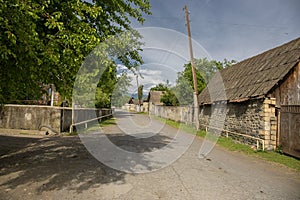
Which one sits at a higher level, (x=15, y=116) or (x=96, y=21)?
(x=96, y=21)

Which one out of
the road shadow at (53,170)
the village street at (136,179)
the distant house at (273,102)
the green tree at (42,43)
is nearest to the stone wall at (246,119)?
the distant house at (273,102)

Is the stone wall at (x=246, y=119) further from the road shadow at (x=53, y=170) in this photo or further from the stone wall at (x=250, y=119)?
the road shadow at (x=53, y=170)

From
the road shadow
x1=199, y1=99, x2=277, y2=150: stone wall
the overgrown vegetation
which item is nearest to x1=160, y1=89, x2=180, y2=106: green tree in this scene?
the overgrown vegetation

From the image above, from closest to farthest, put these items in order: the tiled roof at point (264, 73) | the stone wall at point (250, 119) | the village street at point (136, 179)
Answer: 1. the village street at point (136, 179)
2. the stone wall at point (250, 119)
3. the tiled roof at point (264, 73)

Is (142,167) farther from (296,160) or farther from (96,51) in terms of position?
(296,160)

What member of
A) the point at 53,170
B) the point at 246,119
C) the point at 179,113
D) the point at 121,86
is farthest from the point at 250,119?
the point at 121,86

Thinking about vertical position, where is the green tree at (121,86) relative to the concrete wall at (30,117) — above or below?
above

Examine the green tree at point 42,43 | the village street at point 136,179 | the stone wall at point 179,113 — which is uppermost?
the green tree at point 42,43

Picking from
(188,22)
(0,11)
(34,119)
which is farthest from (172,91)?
(0,11)

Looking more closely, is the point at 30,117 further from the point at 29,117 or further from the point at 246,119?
the point at 246,119

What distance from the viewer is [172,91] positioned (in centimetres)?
3669

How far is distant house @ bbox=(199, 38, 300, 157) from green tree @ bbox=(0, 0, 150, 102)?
8673mm

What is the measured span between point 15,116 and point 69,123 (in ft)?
10.3

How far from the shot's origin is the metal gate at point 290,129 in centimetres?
830
